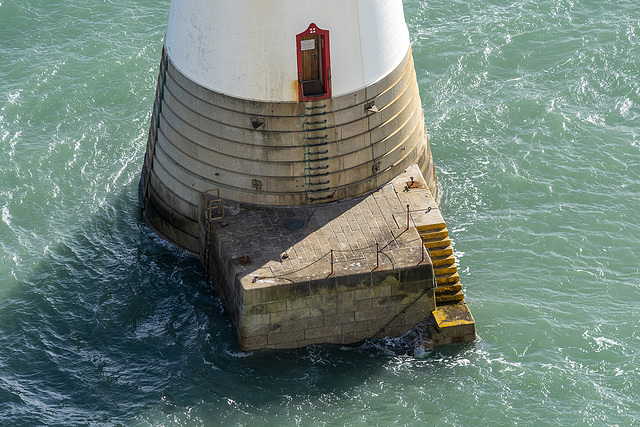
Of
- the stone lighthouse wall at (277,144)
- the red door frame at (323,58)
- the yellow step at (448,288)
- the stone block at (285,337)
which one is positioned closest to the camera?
the red door frame at (323,58)

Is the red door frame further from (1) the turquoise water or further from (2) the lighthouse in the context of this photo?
Answer: (1) the turquoise water

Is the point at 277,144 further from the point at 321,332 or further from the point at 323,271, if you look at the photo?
the point at 321,332

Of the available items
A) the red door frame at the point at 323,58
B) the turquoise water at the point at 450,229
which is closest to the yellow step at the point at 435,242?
the turquoise water at the point at 450,229

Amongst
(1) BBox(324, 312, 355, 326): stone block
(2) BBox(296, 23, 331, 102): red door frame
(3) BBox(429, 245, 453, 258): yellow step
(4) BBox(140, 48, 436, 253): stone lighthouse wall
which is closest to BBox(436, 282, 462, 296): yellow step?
(3) BBox(429, 245, 453, 258): yellow step

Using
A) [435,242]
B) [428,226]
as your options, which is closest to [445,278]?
[435,242]

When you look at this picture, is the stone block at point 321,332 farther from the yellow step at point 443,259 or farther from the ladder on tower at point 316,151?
the ladder on tower at point 316,151

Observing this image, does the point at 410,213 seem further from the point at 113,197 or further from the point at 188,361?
the point at 113,197
